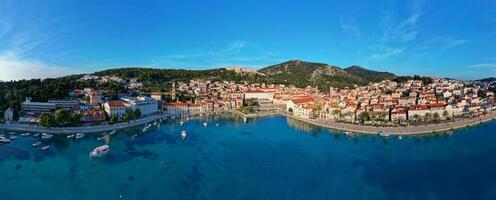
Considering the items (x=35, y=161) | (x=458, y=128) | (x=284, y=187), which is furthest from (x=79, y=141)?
(x=458, y=128)

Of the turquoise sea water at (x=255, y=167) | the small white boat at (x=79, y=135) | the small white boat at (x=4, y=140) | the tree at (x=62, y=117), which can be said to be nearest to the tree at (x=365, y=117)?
the turquoise sea water at (x=255, y=167)

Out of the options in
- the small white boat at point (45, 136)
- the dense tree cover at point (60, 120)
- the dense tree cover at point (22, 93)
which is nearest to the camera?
the small white boat at point (45, 136)

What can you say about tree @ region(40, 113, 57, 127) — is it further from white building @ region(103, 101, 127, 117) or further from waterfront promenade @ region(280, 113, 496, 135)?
waterfront promenade @ region(280, 113, 496, 135)

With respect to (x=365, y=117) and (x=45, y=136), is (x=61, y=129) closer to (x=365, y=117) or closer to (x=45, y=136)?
(x=45, y=136)

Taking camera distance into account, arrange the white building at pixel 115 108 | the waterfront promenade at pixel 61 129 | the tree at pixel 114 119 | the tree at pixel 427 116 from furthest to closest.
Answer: the white building at pixel 115 108, the tree at pixel 427 116, the tree at pixel 114 119, the waterfront promenade at pixel 61 129

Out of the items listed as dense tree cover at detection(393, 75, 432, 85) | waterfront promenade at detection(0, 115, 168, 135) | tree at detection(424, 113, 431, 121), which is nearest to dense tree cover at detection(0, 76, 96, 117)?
waterfront promenade at detection(0, 115, 168, 135)

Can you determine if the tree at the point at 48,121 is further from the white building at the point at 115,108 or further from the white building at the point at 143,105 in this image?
the white building at the point at 143,105

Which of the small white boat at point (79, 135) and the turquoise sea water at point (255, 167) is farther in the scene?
the small white boat at point (79, 135)

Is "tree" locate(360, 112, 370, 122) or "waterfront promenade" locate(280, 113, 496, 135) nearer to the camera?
"waterfront promenade" locate(280, 113, 496, 135)

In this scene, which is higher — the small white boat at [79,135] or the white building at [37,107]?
the white building at [37,107]
